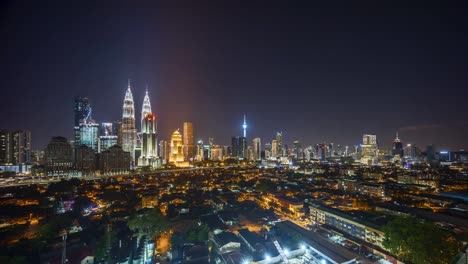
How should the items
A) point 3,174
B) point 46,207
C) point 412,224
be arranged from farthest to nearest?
point 3,174, point 46,207, point 412,224

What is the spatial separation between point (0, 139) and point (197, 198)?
1036 inches

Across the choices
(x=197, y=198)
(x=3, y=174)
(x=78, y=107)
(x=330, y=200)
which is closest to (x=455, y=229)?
(x=330, y=200)

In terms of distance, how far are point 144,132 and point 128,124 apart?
4034mm

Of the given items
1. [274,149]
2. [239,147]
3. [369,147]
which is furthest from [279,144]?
[369,147]

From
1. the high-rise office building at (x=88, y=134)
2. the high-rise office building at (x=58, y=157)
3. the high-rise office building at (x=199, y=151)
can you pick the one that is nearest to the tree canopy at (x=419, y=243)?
the high-rise office building at (x=58, y=157)

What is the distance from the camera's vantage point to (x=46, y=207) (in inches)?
423

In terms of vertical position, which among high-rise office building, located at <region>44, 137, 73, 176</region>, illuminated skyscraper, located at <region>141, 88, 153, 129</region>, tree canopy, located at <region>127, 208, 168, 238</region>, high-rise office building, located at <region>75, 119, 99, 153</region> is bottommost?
tree canopy, located at <region>127, 208, 168, 238</region>

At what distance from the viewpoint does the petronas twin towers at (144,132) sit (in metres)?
31.6

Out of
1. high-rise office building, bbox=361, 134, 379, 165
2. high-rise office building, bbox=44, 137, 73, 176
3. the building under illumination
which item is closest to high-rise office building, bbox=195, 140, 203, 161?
the building under illumination

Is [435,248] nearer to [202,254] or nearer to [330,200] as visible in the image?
[202,254]

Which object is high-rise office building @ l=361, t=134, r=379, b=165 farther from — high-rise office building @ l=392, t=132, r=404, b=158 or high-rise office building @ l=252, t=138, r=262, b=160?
high-rise office building @ l=252, t=138, r=262, b=160

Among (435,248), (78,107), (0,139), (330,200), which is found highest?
(78,107)

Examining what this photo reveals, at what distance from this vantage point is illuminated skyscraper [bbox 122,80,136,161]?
107 ft

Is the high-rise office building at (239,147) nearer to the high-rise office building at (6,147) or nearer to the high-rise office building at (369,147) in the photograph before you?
the high-rise office building at (369,147)
